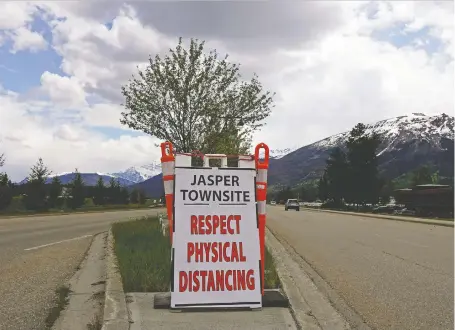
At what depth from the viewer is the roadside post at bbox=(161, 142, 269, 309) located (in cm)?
590

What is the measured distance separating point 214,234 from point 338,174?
70.6 metres

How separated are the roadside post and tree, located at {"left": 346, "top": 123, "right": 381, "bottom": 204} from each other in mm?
66216

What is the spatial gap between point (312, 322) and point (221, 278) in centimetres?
108

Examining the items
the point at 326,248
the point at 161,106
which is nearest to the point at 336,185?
the point at 161,106

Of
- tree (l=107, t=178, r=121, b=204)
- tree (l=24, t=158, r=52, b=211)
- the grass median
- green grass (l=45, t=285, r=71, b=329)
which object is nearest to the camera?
green grass (l=45, t=285, r=71, b=329)

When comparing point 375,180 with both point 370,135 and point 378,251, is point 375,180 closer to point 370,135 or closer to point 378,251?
point 370,135

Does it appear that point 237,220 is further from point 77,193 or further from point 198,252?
point 77,193

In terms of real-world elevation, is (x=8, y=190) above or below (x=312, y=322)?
above

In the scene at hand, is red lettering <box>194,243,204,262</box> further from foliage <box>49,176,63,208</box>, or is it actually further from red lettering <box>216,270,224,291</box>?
foliage <box>49,176,63,208</box>

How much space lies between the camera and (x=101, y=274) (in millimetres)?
8711

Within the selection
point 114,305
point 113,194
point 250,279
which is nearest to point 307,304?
point 250,279

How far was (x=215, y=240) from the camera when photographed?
6.06 metres

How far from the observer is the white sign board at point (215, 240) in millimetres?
5895

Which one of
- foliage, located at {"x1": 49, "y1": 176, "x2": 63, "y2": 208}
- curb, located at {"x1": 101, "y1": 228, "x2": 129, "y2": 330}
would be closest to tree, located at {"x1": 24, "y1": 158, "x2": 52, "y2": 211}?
foliage, located at {"x1": 49, "y1": 176, "x2": 63, "y2": 208}
